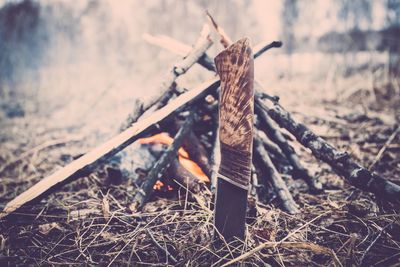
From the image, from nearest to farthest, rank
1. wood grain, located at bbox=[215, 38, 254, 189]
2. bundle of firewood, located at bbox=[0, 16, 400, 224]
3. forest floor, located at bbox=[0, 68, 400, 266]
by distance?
wood grain, located at bbox=[215, 38, 254, 189] < forest floor, located at bbox=[0, 68, 400, 266] < bundle of firewood, located at bbox=[0, 16, 400, 224]

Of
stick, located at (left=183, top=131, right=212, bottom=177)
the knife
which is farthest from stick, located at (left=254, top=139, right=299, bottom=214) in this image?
the knife

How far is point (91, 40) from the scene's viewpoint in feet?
58.9

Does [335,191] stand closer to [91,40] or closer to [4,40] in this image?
[4,40]

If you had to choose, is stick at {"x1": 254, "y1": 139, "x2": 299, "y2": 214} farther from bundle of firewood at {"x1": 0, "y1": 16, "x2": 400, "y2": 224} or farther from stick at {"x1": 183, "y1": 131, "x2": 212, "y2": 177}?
stick at {"x1": 183, "y1": 131, "x2": 212, "y2": 177}

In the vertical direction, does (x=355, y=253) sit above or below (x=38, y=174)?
below

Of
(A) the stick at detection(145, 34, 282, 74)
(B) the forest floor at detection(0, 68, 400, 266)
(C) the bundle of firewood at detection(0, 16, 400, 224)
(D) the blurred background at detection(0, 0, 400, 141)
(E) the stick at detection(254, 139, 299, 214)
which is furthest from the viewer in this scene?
(D) the blurred background at detection(0, 0, 400, 141)

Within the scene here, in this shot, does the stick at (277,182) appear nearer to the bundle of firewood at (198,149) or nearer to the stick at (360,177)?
the bundle of firewood at (198,149)

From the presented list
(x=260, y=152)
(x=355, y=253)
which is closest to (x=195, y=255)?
(x=355, y=253)

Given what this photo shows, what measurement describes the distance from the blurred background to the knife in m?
3.82

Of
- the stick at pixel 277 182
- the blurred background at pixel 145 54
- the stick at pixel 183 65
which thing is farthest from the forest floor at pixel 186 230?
the blurred background at pixel 145 54

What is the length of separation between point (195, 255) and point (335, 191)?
4.84 feet

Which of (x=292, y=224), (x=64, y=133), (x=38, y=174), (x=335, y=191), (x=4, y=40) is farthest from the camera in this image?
(x=4, y=40)

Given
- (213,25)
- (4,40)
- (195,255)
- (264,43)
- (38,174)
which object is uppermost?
(4,40)

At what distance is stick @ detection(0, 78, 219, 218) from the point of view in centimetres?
191
